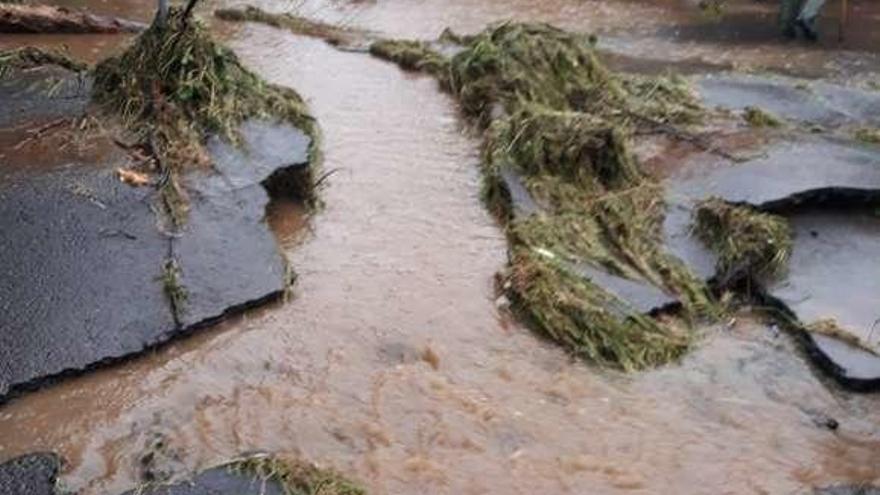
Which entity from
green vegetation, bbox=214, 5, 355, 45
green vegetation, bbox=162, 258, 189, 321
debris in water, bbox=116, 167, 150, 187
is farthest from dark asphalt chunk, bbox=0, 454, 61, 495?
green vegetation, bbox=214, 5, 355, 45

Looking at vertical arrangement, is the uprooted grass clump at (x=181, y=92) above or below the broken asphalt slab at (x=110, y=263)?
above

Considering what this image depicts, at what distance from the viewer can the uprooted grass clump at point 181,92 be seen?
6129mm

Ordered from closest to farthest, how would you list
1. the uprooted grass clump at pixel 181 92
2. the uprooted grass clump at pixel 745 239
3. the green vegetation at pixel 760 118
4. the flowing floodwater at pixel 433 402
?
the flowing floodwater at pixel 433 402
the uprooted grass clump at pixel 745 239
the uprooted grass clump at pixel 181 92
the green vegetation at pixel 760 118

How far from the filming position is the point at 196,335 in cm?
455

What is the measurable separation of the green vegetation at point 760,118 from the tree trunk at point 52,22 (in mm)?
5700

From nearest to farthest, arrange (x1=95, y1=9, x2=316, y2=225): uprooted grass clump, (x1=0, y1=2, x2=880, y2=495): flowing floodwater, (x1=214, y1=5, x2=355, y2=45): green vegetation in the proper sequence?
(x1=0, y1=2, x2=880, y2=495): flowing floodwater < (x1=95, y1=9, x2=316, y2=225): uprooted grass clump < (x1=214, y1=5, x2=355, y2=45): green vegetation

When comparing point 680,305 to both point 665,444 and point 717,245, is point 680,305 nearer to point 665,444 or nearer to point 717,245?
point 717,245

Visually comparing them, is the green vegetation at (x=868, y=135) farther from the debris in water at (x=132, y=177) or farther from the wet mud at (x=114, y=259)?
the debris in water at (x=132, y=177)

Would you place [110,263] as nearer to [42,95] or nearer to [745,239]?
[42,95]

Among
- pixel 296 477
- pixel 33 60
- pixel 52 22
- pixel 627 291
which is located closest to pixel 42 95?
pixel 33 60

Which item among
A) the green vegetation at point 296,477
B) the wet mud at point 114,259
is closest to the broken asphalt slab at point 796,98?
the wet mud at point 114,259

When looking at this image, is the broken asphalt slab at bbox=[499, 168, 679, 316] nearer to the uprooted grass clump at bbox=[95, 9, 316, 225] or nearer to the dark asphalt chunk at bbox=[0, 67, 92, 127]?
the uprooted grass clump at bbox=[95, 9, 316, 225]

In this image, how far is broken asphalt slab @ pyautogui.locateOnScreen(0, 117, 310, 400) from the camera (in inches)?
169

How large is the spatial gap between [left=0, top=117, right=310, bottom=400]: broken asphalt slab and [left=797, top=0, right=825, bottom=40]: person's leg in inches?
318
